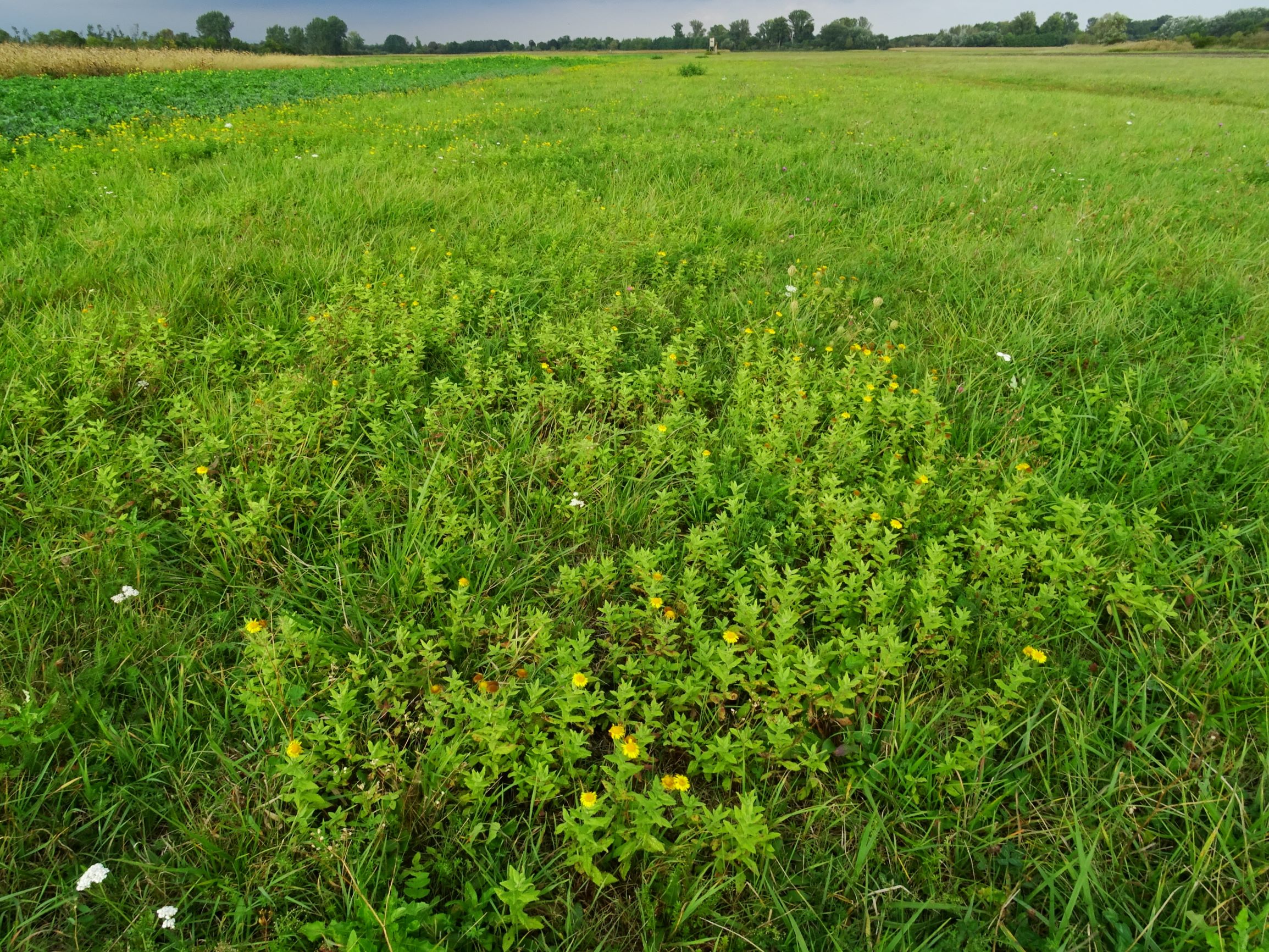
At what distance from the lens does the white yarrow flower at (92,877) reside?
4.47 feet

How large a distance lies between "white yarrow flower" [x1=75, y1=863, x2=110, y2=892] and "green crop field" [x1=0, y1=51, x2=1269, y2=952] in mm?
52

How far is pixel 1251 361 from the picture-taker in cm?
330

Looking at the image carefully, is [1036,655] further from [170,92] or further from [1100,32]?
[1100,32]

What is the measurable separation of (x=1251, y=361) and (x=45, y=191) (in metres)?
8.71

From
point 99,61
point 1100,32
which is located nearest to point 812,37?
point 1100,32

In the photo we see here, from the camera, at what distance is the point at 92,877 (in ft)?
4.50

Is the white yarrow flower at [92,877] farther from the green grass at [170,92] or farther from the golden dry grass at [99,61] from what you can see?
the golden dry grass at [99,61]

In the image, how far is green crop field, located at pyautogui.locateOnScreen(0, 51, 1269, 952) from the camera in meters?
1.48

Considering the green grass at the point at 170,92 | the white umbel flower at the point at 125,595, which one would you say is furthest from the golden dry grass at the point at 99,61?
the white umbel flower at the point at 125,595

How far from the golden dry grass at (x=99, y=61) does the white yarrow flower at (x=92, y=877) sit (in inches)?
1045

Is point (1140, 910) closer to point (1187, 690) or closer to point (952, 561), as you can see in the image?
point (1187, 690)

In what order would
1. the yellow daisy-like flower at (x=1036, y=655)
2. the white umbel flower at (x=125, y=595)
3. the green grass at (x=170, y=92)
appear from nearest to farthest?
the yellow daisy-like flower at (x=1036, y=655) → the white umbel flower at (x=125, y=595) → the green grass at (x=170, y=92)

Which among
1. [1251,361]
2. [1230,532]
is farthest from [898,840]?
[1251,361]

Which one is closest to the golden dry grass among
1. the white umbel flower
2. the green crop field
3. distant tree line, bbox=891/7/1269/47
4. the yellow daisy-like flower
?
the green crop field
